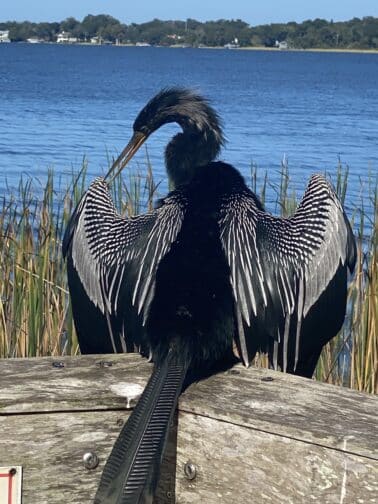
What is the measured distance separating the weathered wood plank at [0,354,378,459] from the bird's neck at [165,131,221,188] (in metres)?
1.48

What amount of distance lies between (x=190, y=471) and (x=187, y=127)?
6.09ft

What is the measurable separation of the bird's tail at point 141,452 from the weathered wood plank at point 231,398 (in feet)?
0.27

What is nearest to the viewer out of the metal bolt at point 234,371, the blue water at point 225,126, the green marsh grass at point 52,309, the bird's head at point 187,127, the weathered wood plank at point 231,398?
the weathered wood plank at point 231,398

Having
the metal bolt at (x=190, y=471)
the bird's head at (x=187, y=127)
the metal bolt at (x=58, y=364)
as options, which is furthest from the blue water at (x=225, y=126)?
the metal bolt at (x=190, y=471)

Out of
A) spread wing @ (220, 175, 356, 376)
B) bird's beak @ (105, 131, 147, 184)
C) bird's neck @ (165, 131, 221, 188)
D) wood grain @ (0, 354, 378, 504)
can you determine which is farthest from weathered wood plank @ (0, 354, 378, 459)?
bird's beak @ (105, 131, 147, 184)

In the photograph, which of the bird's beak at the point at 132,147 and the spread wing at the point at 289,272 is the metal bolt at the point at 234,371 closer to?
the spread wing at the point at 289,272

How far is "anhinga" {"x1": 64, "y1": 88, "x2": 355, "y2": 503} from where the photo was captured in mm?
2613

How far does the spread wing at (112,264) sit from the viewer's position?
2.97 m

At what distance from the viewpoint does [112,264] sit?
124 inches

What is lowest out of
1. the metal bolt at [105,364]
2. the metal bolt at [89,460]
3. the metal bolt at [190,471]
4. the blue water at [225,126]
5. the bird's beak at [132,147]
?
the blue water at [225,126]

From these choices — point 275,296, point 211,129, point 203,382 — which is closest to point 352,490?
point 203,382

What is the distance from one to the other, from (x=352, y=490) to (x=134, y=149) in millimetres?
2378

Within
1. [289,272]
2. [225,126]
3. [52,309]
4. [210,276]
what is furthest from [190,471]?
[225,126]

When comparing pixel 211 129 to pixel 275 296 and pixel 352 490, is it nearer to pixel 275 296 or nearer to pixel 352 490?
pixel 275 296
